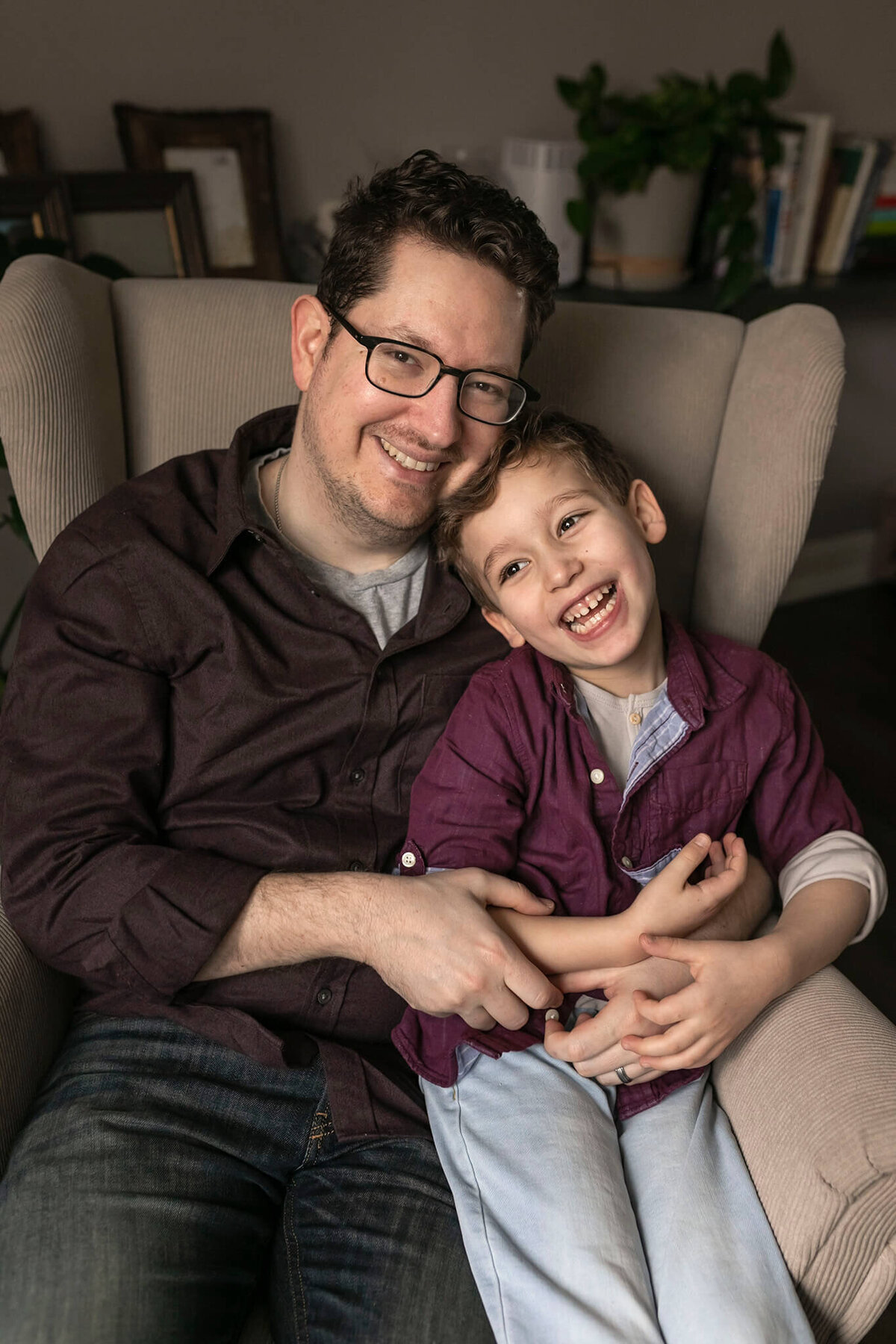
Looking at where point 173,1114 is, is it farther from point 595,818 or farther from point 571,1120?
point 595,818

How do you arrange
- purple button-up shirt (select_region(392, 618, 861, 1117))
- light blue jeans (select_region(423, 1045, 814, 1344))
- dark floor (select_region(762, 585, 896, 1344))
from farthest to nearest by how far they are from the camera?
dark floor (select_region(762, 585, 896, 1344)), purple button-up shirt (select_region(392, 618, 861, 1117)), light blue jeans (select_region(423, 1045, 814, 1344))

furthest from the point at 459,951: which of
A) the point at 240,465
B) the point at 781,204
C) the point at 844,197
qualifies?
the point at 844,197

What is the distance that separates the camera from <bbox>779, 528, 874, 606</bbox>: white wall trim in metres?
3.48

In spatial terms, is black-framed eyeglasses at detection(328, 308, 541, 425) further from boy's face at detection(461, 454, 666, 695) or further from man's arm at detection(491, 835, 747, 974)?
man's arm at detection(491, 835, 747, 974)

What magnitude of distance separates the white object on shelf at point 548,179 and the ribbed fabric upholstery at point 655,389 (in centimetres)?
108

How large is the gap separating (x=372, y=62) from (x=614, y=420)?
133cm

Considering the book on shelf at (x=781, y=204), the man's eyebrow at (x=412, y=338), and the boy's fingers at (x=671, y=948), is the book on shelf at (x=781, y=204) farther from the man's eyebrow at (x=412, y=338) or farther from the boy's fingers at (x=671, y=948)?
the boy's fingers at (x=671, y=948)

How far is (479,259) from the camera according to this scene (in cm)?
122

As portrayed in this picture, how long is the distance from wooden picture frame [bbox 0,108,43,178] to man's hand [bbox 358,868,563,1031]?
1.66 metres

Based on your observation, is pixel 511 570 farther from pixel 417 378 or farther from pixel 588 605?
pixel 417 378

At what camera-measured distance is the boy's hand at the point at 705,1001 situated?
1062 millimetres

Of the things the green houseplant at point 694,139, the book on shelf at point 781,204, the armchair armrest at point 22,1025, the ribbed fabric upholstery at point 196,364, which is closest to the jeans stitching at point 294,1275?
the armchair armrest at point 22,1025

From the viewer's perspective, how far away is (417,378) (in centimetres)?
124

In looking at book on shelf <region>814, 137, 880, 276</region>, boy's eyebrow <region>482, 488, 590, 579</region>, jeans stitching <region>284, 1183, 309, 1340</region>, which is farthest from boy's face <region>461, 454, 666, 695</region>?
book on shelf <region>814, 137, 880, 276</region>
